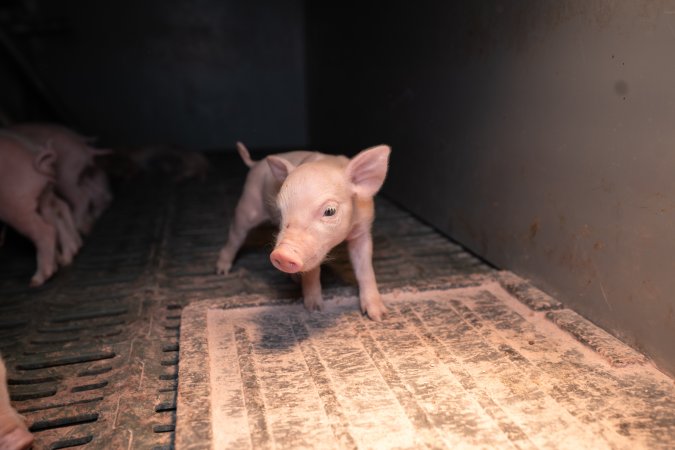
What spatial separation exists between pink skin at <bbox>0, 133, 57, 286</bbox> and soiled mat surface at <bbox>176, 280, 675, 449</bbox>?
4.70 ft

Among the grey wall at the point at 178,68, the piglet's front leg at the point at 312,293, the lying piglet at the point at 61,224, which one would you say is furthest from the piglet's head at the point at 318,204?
the grey wall at the point at 178,68

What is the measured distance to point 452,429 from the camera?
6.40ft

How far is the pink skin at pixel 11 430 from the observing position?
1.96 meters

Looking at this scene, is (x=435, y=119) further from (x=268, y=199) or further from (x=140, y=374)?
Result: (x=140, y=374)

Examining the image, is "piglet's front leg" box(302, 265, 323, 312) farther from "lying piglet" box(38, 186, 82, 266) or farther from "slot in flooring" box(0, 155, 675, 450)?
"lying piglet" box(38, 186, 82, 266)

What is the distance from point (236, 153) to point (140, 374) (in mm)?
5336

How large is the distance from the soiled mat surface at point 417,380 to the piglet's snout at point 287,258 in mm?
443

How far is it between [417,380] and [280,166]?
112 cm

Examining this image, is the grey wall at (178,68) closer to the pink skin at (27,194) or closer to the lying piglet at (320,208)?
the pink skin at (27,194)

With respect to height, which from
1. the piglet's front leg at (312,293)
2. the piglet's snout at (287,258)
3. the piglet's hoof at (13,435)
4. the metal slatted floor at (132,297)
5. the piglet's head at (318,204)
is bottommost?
the metal slatted floor at (132,297)

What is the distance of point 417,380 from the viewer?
2244mm

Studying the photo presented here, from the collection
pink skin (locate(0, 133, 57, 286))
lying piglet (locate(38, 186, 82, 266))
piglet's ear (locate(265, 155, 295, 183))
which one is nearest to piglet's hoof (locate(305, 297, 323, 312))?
piglet's ear (locate(265, 155, 295, 183))

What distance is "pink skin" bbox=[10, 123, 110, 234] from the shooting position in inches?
179

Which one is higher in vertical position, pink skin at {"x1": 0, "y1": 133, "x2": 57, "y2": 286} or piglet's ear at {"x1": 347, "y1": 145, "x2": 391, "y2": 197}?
piglet's ear at {"x1": 347, "y1": 145, "x2": 391, "y2": 197}
